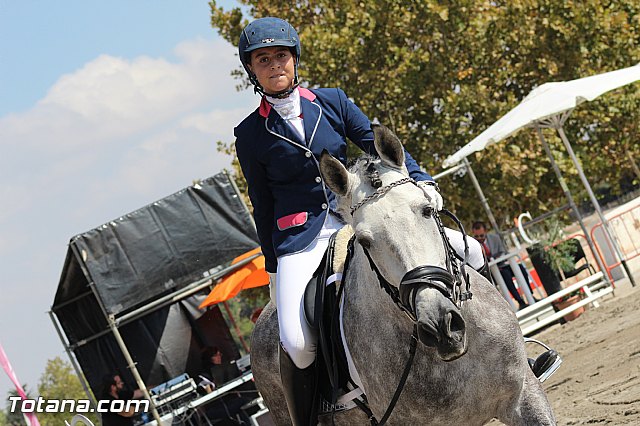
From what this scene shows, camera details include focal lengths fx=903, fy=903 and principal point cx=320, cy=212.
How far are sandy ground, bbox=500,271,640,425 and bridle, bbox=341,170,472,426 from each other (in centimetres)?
282

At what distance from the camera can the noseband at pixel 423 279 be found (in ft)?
12.6

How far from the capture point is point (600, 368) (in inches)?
359

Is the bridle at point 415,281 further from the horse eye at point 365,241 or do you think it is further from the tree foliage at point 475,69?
the tree foliage at point 475,69

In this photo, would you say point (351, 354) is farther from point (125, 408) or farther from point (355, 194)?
point (125, 408)

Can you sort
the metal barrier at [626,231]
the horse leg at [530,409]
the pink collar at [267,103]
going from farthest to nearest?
the metal barrier at [626,231], the pink collar at [267,103], the horse leg at [530,409]

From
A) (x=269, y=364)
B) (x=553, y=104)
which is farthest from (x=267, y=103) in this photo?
(x=553, y=104)

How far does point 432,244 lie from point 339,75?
18.3 m

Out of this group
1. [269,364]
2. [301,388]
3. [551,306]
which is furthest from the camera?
[551,306]

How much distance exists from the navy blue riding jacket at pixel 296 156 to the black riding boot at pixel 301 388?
0.65 metres

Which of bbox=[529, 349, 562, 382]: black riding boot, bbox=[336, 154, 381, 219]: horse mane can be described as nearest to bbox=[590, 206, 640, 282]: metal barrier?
bbox=[529, 349, 562, 382]: black riding boot

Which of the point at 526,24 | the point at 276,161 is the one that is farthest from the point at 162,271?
the point at 526,24

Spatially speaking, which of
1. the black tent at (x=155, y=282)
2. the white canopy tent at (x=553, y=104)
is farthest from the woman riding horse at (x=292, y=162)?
the white canopy tent at (x=553, y=104)

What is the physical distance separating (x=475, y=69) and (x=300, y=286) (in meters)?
17.8

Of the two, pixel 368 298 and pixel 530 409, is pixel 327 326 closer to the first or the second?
pixel 368 298
